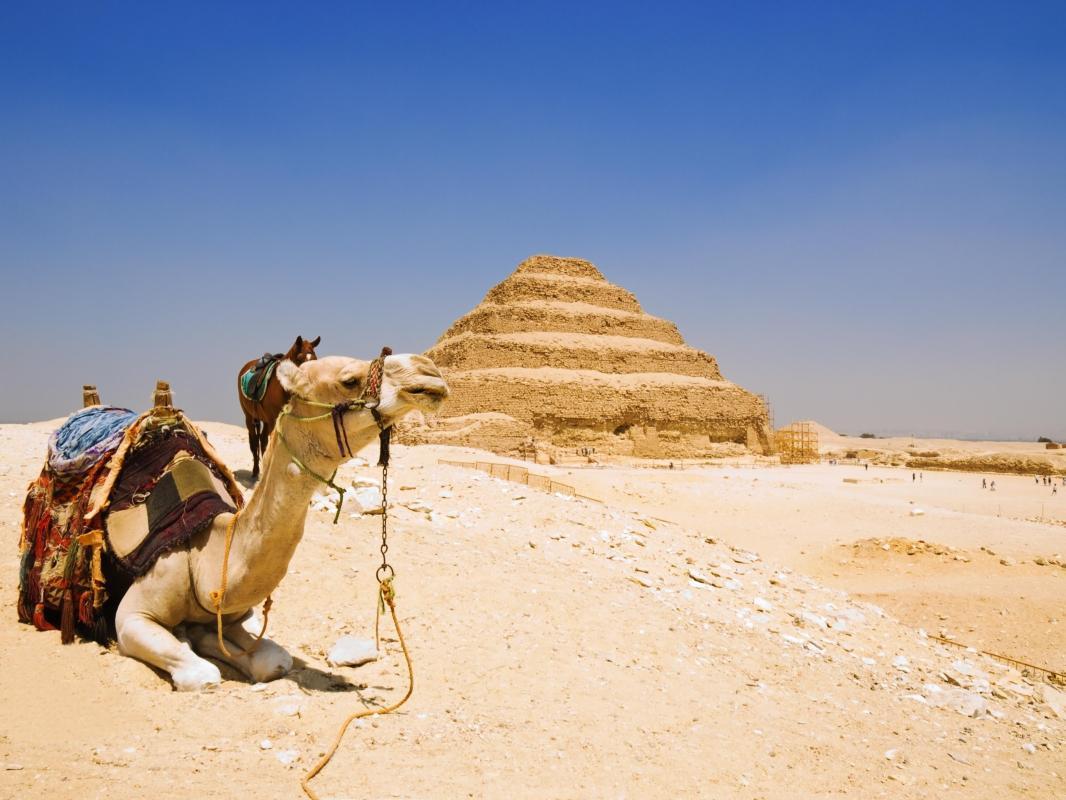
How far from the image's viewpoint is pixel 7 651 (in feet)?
12.1

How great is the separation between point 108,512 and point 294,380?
5.23 feet

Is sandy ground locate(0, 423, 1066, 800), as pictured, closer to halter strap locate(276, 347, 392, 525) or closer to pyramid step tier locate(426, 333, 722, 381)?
halter strap locate(276, 347, 392, 525)

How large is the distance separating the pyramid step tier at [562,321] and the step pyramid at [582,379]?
7 cm

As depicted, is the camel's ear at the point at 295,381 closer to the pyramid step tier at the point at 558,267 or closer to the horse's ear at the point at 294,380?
the horse's ear at the point at 294,380

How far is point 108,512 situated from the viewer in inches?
152

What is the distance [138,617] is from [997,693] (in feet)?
26.3

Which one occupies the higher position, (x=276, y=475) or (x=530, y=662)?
(x=276, y=475)

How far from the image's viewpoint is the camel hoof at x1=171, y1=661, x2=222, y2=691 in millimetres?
3354

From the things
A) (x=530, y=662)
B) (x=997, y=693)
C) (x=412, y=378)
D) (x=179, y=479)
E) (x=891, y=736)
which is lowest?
(x=997, y=693)

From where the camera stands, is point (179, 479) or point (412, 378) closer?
point (412, 378)

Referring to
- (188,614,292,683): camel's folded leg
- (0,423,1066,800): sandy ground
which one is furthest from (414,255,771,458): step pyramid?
(188,614,292,683): camel's folded leg

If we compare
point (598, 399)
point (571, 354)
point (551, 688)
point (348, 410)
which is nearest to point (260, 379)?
point (348, 410)

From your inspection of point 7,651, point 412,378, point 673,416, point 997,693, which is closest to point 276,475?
point 412,378

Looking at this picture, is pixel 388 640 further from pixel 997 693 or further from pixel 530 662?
pixel 997 693
